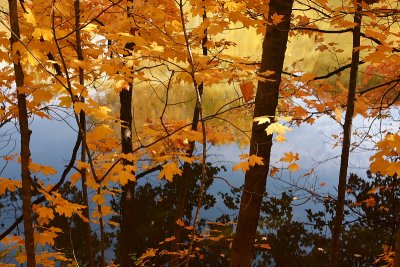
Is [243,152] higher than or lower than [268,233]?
higher

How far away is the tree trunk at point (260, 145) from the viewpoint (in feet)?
11.2

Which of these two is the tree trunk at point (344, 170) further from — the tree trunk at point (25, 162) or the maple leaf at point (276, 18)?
the tree trunk at point (25, 162)

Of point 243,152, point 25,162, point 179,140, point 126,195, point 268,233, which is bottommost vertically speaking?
point 25,162

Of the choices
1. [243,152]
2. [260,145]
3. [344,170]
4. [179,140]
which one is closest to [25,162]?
[260,145]

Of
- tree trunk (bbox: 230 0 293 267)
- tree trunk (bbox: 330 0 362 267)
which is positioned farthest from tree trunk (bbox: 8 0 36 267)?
tree trunk (bbox: 330 0 362 267)

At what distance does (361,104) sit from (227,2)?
238 centimetres

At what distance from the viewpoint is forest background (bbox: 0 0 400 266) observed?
3.00 meters

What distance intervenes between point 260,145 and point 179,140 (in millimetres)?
3402

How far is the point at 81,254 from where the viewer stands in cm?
1019

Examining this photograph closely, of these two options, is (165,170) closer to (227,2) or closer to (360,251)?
(227,2)

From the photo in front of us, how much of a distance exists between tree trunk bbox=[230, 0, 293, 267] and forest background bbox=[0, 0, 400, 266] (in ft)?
0.07

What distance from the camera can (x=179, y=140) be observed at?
6.77 meters

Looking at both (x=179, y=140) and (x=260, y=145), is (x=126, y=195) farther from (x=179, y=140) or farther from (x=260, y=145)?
(x=260, y=145)

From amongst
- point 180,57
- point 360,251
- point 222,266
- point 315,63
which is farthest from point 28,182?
point 315,63
